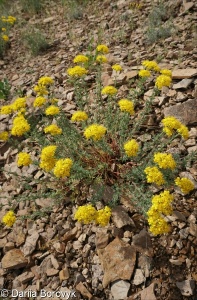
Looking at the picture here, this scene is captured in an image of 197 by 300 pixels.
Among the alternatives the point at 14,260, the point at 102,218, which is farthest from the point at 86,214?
the point at 14,260

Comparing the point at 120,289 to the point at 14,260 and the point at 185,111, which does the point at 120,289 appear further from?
the point at 185,111

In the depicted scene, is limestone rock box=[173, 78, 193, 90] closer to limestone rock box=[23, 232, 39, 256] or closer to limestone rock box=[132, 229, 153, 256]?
limestone rock box=[132, 229, 153, 256]

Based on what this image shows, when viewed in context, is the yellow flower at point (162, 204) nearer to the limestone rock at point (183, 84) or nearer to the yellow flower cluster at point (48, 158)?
the yellow flower cluster at point (48, 158)

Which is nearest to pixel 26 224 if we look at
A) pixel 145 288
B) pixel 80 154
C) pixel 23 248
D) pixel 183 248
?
pixel 23 248

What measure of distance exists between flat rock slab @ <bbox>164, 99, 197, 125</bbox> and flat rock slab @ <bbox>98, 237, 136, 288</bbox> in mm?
2147

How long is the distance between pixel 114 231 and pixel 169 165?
105 centimetres

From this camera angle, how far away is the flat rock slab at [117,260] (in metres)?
2.82

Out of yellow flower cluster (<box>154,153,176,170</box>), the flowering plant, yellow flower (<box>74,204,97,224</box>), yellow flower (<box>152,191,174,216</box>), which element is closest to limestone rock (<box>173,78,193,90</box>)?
the flowering plant

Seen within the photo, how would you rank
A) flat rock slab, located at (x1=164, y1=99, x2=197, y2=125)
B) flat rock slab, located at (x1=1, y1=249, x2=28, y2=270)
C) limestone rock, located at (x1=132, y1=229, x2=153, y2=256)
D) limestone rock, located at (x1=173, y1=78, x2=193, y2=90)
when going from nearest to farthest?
1. limestone rock, located at (x1=132, y1=229, x2=153, y2=256)
2. flat rock slab, located at (x1=1, y1=249, x2=28, y2=270)
3. flat rock slab, located at (x1=164, y1=99, x2=197, y2=125)
4. limestone rock, located at (x1=173, y1=78, x2=193, y2=90)

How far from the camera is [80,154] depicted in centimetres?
375

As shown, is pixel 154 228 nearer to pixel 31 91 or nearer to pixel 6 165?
pixel 6 165

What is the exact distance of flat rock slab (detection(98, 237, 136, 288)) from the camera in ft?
9.25

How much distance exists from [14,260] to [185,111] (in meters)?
3.23

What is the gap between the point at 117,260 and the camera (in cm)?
290
